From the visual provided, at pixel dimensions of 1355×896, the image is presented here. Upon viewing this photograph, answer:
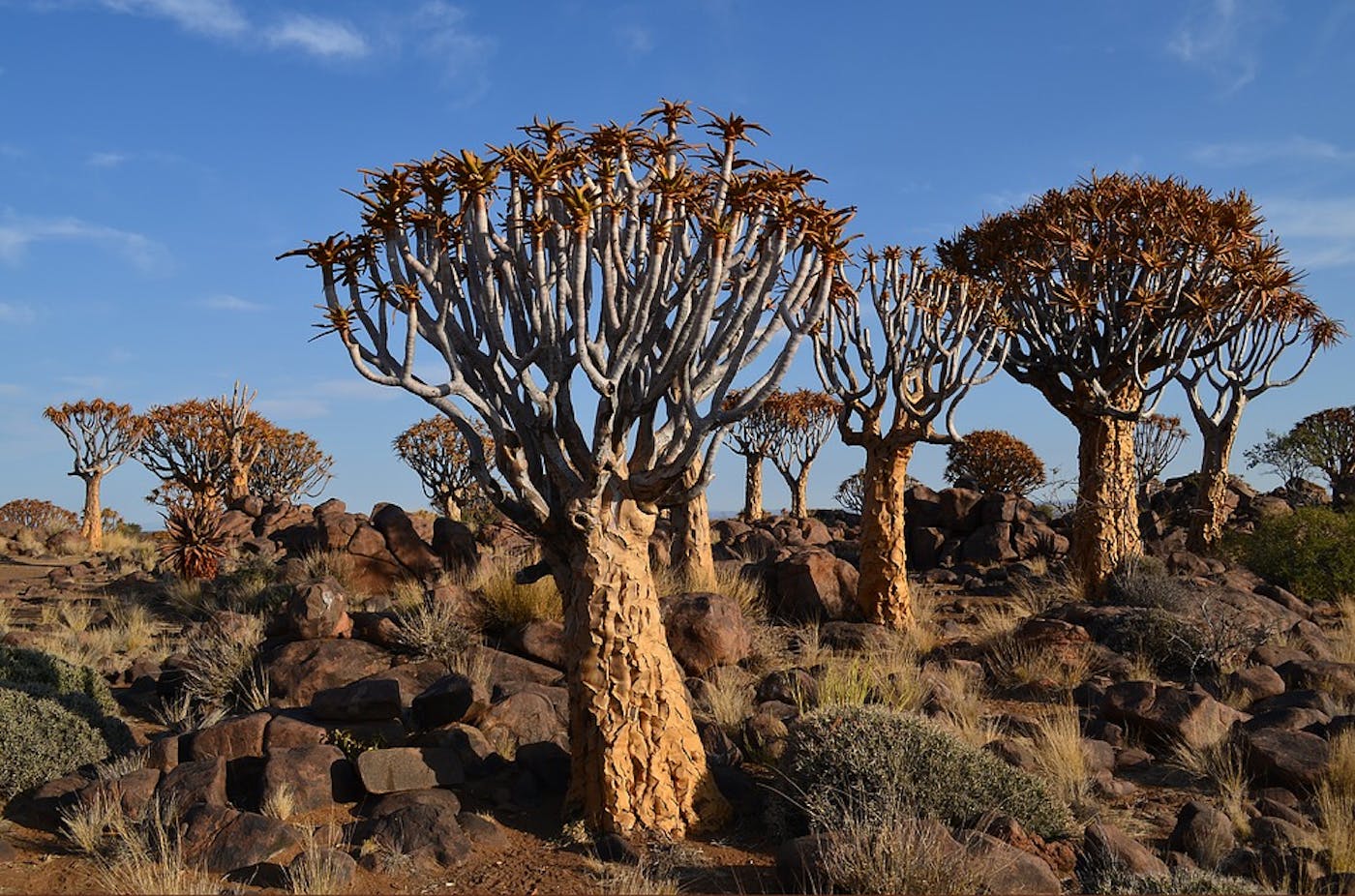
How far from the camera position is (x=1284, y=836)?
6973 millimetres

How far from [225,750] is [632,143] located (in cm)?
552

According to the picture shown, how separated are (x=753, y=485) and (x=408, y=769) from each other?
28840 millimetres

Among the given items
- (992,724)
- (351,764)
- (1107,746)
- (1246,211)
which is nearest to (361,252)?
(351,764)

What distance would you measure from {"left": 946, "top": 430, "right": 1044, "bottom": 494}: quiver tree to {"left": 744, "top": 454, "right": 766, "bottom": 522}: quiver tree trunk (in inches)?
265

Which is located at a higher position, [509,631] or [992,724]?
[509,631]

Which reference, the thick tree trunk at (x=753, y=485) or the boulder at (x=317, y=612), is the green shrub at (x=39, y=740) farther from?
the thick tree trunk at (x=753, y=485)

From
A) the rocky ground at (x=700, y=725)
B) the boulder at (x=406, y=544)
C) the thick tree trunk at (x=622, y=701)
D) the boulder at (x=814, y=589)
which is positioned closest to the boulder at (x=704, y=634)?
the rocky ground at (x=700, y=725)

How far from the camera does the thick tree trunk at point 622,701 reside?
6.98 m

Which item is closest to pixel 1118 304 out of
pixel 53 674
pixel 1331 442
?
pixel 53 674

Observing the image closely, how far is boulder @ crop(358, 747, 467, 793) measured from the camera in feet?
25.1

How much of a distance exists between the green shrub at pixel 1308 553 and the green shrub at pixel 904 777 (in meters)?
12.8

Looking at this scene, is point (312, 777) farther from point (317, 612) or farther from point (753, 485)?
point (753, 485)

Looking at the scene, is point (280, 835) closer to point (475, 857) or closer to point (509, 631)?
point (475, 857)

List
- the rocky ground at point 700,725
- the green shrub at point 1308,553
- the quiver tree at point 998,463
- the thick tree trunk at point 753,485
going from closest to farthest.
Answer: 1. the rocky ground at point 700,725
2. the green shrub at point 1308,553
3. the quiver tree at point 998,463
4. the thick tree trunk at point 753,485
